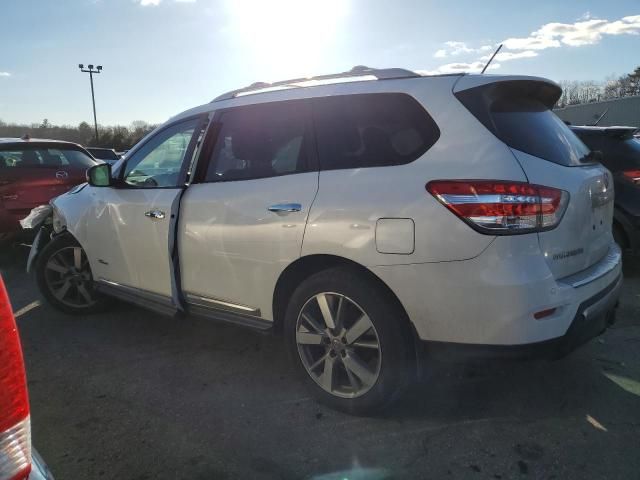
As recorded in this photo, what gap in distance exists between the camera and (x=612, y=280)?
9.31 feet

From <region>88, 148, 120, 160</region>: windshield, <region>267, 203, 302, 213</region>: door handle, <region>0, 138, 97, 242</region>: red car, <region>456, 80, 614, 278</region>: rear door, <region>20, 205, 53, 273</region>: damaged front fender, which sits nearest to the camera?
<region>456, 80, 614, 278</region>: rear door

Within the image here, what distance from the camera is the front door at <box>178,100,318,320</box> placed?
Result: 9.78 ft

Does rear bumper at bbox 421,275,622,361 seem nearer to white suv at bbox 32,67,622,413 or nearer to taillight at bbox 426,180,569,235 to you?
white suv at bbox 32,67,622,413

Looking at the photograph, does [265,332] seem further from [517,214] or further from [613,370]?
[613,370]

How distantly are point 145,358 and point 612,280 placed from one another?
3.13 meters

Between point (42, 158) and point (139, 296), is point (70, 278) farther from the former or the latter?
point (42, 158)

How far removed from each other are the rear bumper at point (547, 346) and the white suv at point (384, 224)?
0.4 inches

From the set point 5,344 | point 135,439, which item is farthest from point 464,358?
point 5,344

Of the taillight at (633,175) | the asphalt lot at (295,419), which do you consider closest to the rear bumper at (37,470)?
the asphalt lot at (295,419)

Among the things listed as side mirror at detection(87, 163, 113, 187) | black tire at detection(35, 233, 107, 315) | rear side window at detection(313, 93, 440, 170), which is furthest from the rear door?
black tire at detection(35, 233, 107, 315)

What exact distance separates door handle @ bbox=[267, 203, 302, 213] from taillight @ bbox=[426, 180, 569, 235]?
84cm

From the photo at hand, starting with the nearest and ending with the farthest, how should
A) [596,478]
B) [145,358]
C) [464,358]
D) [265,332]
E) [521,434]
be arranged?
[596,478], [464,358], [521,434], [265,332], [145,358]

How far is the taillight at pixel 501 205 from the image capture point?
2.34m

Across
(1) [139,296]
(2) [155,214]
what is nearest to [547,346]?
(2) [155,214]
